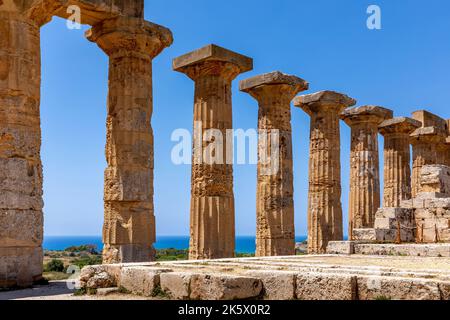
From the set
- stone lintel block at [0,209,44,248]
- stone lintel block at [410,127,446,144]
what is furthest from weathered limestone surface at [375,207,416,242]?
stone lintel block at [410,127,446,144]

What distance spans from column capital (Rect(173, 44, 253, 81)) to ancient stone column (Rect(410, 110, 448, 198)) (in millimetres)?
15291

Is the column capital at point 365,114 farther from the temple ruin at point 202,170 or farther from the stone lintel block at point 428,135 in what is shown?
the stone lintel block at point 428,135

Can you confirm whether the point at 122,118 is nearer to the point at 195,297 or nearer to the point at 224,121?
the point at 224,121

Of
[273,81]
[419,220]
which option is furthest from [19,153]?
[419,220]

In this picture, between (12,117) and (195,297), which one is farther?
(12,117)

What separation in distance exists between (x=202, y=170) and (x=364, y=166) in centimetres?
1065

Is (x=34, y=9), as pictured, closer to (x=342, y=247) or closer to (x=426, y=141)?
(x=342, y=247)

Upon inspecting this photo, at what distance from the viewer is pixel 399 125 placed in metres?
28.9

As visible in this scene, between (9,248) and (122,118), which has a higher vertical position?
(122,118)

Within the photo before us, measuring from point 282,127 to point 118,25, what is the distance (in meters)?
8.05

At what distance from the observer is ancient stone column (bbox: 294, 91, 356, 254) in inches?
946

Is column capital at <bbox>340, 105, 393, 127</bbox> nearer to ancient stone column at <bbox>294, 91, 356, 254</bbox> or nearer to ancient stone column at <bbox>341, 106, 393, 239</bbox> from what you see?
ancient stone column at <bbox>341, 106, 393, 239</bbox>
